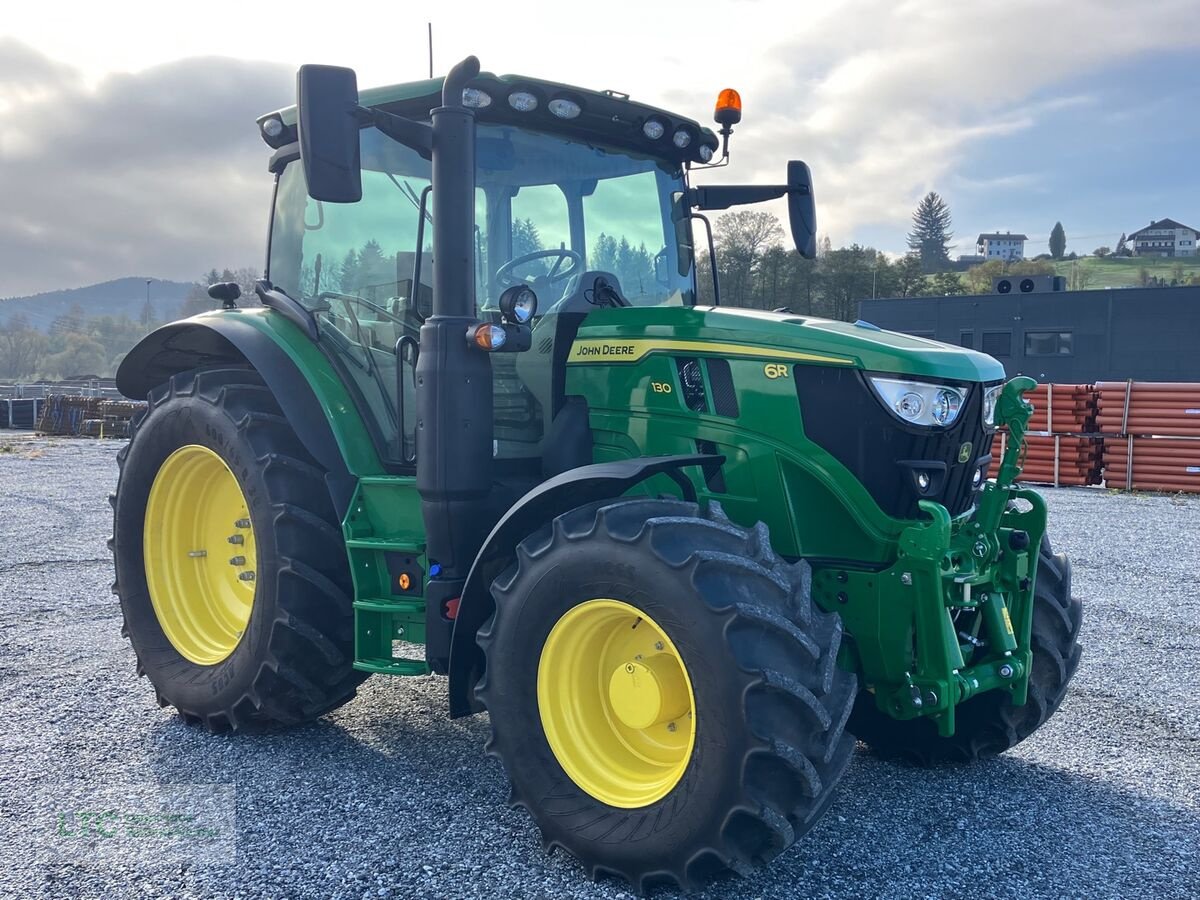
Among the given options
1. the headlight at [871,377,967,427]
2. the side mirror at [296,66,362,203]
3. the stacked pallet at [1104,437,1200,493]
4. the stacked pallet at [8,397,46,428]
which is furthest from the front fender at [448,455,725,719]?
the stacked pallet at [8,397,46,428]

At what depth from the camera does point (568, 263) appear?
432 cm

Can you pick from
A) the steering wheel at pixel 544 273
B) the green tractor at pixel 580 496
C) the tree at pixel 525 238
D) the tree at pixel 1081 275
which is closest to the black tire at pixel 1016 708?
the green tractor at pixel 580 496

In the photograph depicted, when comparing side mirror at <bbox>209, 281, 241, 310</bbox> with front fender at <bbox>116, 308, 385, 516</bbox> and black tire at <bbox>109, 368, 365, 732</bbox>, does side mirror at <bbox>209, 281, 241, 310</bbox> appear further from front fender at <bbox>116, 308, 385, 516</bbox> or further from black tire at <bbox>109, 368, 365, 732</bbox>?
black tire at <bbox>109, 368, 365, 732</bbox>

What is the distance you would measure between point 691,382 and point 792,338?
40 centimetres

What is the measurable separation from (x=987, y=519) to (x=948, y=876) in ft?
3.91

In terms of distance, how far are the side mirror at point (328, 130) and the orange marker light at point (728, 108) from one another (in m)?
1.71

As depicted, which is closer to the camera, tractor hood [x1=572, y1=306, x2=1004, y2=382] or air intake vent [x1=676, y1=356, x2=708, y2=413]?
tractor hood [x1=572, y1=306, x2=1004, y2=382]

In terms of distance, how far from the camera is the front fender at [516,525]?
3373mm

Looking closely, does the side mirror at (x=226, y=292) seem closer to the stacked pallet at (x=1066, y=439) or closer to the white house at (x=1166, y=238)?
the stacked pallet at (x=1066, y=439)

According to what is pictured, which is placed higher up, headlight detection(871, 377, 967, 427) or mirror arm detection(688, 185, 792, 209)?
mirror arm detection(688, 185, 792, 209)

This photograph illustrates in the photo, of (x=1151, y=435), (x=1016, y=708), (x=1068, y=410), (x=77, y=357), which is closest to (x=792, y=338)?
(x=1016, y=708)

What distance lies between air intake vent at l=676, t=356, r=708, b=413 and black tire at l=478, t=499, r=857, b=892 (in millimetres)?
587

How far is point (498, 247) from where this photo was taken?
4199 millimetres

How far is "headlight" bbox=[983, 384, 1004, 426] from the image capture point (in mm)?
3810
